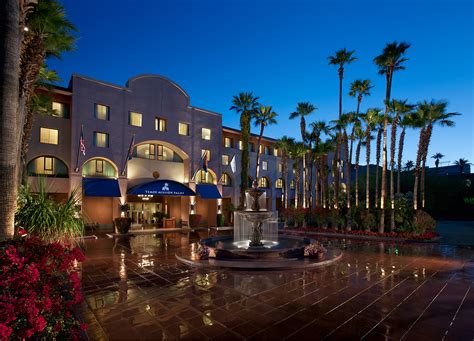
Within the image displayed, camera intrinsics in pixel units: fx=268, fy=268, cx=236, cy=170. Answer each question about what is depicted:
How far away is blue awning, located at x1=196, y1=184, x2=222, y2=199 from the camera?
96.5 feet

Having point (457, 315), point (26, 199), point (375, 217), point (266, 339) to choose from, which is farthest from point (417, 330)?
point (375, 217)

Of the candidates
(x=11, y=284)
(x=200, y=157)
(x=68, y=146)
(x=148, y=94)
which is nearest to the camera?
(x=11, y=284)

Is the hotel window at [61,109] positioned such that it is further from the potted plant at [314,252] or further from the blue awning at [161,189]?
the potted plant at [314,252]

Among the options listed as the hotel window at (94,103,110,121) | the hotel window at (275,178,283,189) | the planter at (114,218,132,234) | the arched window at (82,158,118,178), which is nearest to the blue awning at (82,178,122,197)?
the arched window at (82,158,118,178)

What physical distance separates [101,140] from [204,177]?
1176cm

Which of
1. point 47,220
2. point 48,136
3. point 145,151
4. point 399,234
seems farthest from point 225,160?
point 47,220

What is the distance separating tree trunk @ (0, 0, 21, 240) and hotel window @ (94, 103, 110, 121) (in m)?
20.0

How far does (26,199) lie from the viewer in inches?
379

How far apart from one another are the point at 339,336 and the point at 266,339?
4.86ft

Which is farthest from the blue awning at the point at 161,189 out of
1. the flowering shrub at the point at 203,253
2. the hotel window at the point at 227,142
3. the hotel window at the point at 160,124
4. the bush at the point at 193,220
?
the flowering shrub at the point at 203,253

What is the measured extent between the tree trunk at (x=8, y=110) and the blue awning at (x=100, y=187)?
59.7 ft

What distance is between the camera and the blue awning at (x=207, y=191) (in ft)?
96.5

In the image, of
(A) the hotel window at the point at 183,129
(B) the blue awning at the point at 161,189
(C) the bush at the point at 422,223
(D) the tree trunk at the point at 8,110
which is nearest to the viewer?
(D) the tree trunk at the point at 8,110

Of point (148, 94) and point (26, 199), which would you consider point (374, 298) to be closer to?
point (26, 199)
